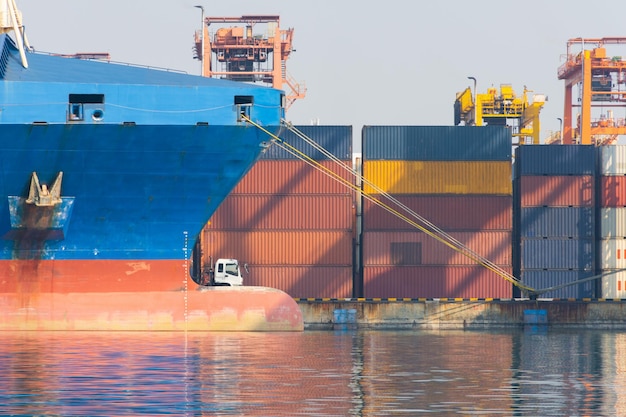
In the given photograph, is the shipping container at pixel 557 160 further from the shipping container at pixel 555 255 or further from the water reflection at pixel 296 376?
the water reflection at pixel 296 376

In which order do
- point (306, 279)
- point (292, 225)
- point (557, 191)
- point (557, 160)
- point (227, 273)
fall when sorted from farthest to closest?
point (557, 160) → point (557, 191) → point (292, 225) → point (306, 279) → point (227, 273)

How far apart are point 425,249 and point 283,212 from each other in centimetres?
739

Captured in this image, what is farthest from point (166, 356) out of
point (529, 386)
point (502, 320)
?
point (502, 320)

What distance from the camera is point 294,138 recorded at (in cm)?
5853

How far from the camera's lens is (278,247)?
57.8 metres

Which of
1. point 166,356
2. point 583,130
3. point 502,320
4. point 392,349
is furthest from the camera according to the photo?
point 583,130

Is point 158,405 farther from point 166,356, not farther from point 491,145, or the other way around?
point 491,145

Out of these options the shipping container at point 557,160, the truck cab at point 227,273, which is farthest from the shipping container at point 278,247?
the shipping container at point 557,160

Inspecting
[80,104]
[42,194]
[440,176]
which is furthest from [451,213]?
[42,194]

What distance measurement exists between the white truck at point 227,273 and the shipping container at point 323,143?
6327mm

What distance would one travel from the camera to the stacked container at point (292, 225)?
57.6m

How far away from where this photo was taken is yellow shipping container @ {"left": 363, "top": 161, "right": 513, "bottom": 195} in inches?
2311

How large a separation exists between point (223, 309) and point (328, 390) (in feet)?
65.0

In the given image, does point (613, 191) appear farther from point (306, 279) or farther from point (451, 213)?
point (306, 279)
